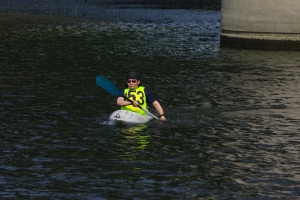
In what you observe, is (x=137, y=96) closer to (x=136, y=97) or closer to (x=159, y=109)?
(x=136, y=97)

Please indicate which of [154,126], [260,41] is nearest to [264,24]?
[260,41]

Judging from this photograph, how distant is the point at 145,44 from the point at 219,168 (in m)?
21.6

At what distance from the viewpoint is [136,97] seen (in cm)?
1808

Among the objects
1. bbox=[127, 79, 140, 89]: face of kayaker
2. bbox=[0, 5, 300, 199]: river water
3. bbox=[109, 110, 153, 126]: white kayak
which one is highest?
bbox=[127, 79, 140, 89]: face of kayaker

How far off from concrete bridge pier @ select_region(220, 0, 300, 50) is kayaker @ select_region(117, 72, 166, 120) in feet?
55.9

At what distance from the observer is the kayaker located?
1790 centimetres

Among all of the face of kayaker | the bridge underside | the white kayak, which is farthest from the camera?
the bridge underside

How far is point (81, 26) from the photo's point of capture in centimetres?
4388

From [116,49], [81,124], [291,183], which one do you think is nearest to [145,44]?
[116,49]

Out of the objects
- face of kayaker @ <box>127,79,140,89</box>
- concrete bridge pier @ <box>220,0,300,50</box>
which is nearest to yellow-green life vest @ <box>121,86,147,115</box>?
face of kayaker @ <box>127,79,140,89</box>

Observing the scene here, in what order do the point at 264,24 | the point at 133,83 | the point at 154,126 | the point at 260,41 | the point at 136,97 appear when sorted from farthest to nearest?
the point at 260,41 → the point at 264,24 → the point at 136,97 → the point at 133,83 → the point at 154,126

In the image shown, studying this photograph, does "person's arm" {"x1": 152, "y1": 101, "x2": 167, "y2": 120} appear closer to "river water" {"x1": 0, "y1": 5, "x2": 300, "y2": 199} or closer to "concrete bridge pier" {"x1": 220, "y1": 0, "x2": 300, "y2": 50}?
"river water" {"x1": 0, "y1": 5, "x2": 300, "y2": 199}

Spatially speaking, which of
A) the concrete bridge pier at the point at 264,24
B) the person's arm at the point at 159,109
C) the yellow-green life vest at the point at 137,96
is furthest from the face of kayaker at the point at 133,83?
the concrete bridge pier at the point at 264,24

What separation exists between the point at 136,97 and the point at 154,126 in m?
0.79
